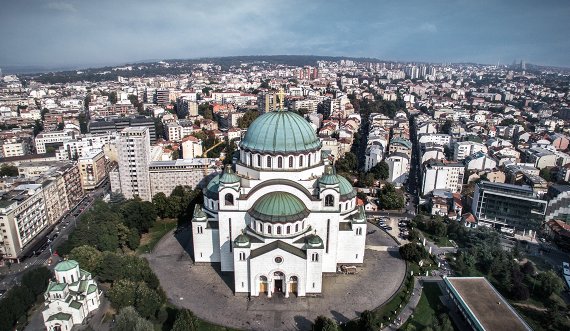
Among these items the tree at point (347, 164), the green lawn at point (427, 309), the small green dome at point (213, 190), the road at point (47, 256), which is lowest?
the road at point (47, 256)

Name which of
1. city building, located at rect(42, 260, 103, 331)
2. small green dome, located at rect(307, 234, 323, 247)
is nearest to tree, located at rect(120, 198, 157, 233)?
city building, located at rect(42, 260, 103, 331)

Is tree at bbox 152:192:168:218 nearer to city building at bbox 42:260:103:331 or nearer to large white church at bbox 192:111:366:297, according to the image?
large white church at bbox 192:111:366:297

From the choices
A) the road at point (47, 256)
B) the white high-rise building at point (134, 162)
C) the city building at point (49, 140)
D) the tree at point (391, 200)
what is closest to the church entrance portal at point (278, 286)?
the road at point (47, 256)

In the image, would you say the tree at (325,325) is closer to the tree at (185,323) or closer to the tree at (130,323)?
the tree at (185,323)

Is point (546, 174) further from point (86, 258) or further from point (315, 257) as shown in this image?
point (86, 258)

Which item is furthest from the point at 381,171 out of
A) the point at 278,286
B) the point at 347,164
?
the point at 278,286
